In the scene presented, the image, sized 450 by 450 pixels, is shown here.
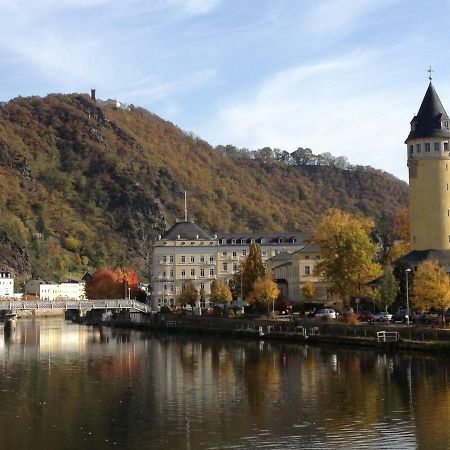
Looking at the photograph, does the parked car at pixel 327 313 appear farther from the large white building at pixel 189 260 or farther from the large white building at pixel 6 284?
the large white building at pixel 6 284

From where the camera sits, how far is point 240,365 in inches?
2163

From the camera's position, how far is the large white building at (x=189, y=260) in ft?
386

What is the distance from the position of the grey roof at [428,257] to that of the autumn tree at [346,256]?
11.7 feet

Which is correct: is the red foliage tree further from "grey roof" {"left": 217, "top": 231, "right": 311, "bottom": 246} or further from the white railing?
the white railing

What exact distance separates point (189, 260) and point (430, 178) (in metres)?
46.2

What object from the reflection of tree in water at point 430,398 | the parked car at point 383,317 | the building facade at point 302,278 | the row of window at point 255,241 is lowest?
the reflection of tree in water at point 430,398

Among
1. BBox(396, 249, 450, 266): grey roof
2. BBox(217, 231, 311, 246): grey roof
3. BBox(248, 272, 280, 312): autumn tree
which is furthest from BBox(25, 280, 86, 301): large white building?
BBox(396, 249, 450, 266): grey roof

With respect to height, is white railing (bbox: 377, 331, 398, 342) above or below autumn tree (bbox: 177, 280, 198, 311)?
below

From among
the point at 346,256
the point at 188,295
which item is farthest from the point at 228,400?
the point at 188,295

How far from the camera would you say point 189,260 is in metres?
119

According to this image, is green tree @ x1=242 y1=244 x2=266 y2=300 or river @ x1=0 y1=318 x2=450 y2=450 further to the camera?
green tree @ x1=242 y1=244 x2=266 y2=300

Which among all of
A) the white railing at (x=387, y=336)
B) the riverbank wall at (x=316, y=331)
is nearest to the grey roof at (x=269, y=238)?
the riverbank wall at (x=316, y=331)

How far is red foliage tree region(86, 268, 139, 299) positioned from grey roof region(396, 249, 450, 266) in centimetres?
6163

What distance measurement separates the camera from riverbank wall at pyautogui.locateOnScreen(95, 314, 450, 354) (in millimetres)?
55781
